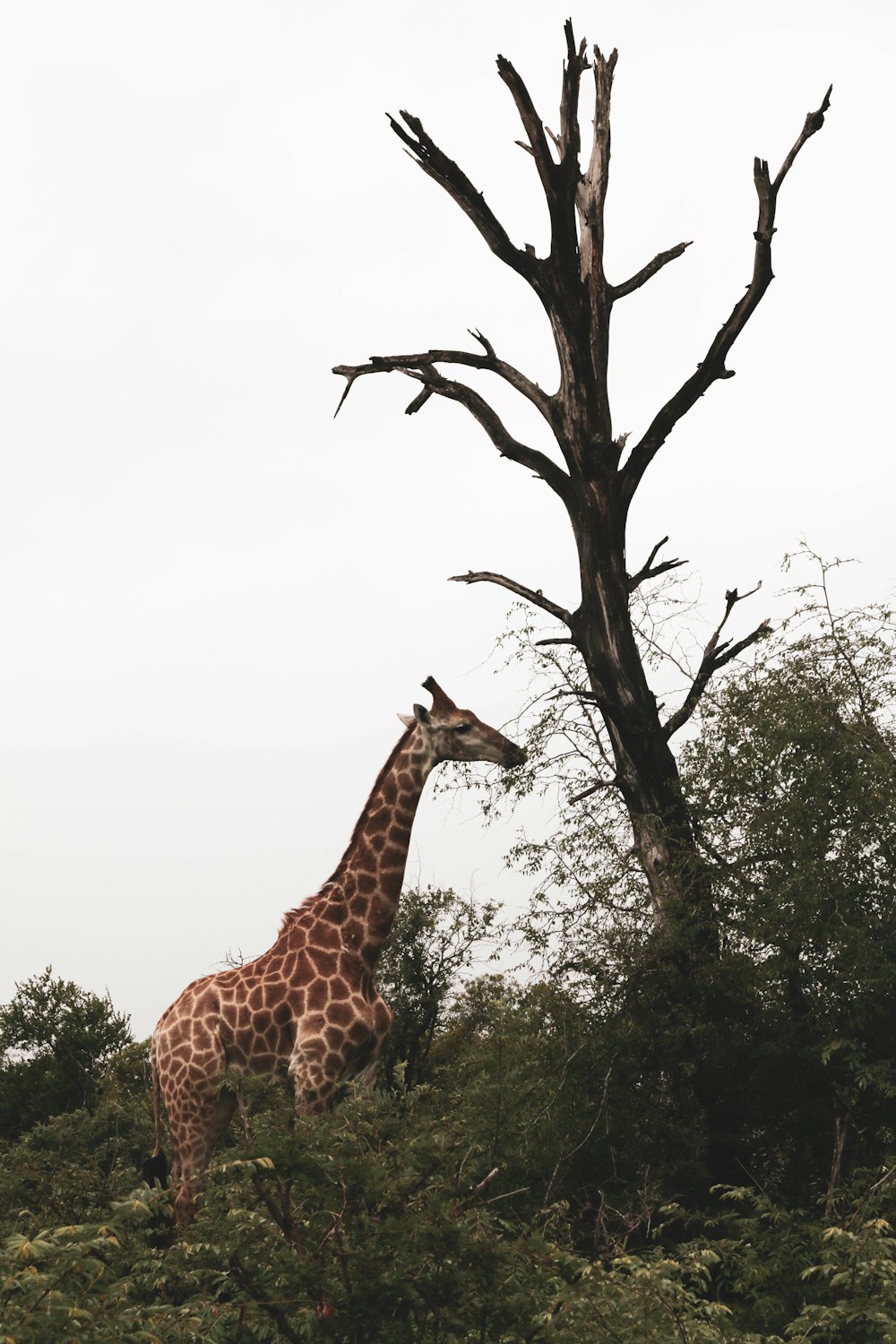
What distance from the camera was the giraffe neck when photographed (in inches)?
385

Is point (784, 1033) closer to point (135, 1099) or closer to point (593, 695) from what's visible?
point (593, 695)

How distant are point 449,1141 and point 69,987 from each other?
18936 mm

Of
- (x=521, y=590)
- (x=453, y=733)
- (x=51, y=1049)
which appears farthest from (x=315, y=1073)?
(x=51, y=1049)

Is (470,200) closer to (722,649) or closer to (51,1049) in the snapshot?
(722,649)

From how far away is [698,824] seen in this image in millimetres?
12461

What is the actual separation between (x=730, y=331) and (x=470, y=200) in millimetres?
3165

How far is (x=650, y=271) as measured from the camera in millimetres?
15297

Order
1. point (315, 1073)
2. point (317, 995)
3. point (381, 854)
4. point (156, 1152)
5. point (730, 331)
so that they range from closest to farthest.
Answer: point (315, 1073) → point (317, 995) → point (156, 1152) → point (381, 854) → point (730, 331)

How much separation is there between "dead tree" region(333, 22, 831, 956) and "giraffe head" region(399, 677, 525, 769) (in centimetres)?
326

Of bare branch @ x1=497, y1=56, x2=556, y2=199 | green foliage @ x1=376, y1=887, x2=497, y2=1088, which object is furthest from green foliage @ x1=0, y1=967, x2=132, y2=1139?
bare branch @ x1=497, y1=56, x2=556, y2=199

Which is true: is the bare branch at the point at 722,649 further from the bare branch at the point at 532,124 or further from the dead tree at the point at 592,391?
the bare branch at the point at 532,124

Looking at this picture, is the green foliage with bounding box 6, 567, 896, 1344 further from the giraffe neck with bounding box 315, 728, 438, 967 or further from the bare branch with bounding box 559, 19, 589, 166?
the bare branch with bounding box 559, 19, 589, 166

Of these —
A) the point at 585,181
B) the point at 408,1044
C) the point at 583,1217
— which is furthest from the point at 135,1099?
the point at 585,181

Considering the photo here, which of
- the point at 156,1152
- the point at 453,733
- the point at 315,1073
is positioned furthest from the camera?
the point at 453,733
